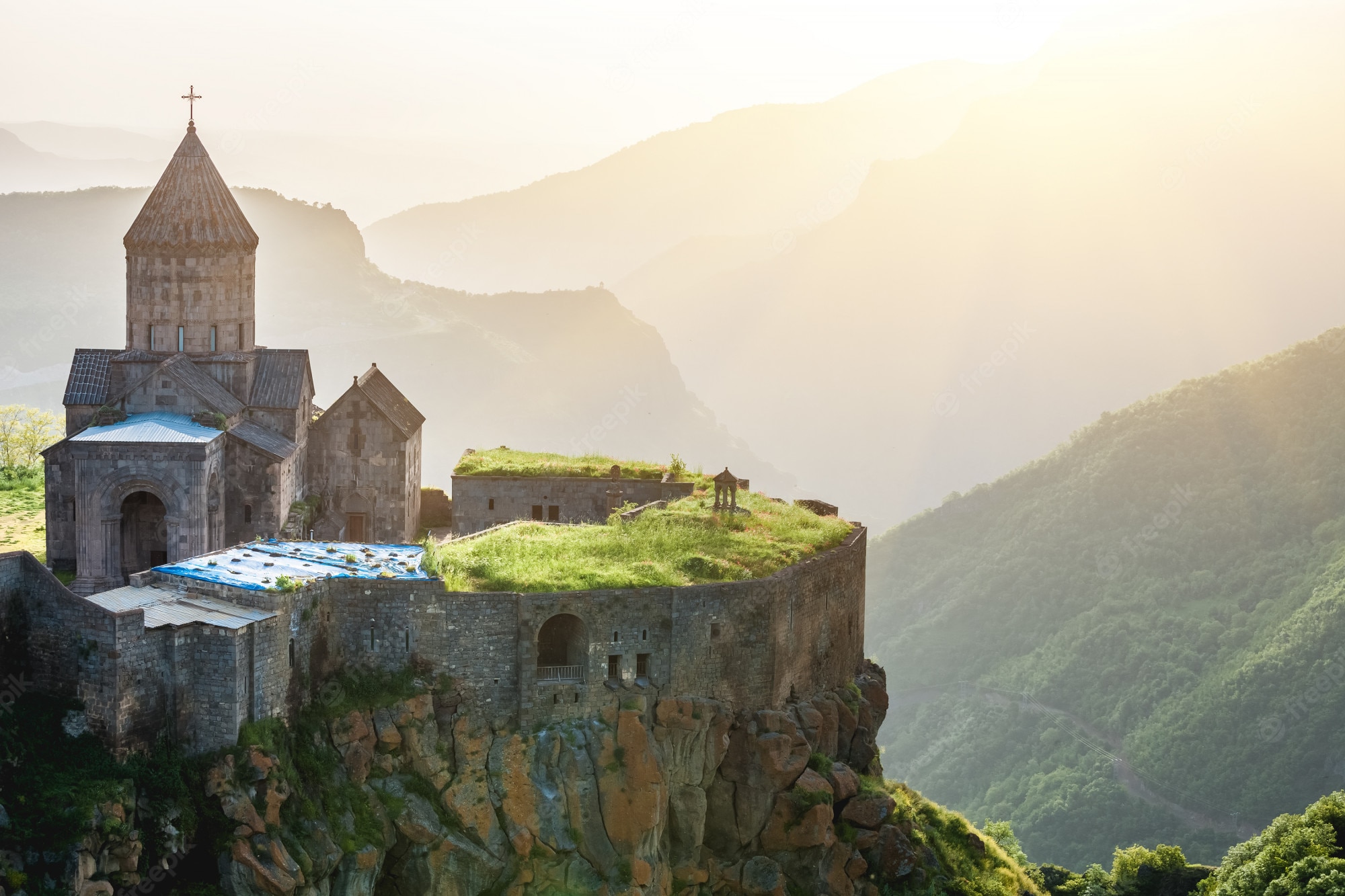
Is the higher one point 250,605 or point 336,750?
point 250,605

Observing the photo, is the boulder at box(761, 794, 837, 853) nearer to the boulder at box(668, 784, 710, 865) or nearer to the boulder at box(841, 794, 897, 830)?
the boulder at box(841, 794, 897, 830)

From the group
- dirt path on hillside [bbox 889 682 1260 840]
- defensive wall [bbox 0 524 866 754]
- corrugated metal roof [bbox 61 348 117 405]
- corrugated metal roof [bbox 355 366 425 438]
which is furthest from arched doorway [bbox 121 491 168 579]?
dirt path on hillside [bbox 889 682 1260 840]

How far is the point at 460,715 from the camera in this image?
34062 millimetres

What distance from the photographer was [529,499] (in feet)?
161

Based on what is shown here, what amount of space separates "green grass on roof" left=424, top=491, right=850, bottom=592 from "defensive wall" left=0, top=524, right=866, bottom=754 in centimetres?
71

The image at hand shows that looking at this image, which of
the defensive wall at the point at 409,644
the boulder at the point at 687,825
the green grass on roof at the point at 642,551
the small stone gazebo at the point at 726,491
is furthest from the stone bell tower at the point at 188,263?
the boulder at the point at 687,825

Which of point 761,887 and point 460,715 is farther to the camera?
point 761,887

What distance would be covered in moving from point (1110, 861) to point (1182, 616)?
21.9 m

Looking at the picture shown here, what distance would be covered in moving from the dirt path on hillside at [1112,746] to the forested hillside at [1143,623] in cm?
Answer: 14

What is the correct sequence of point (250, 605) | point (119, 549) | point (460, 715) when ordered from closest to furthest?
point (250, 605) < point (460, 715) < point (119, 549)

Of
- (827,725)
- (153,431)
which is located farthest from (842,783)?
(153,431)

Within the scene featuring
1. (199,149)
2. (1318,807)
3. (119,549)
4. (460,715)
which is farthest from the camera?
(1318,807)

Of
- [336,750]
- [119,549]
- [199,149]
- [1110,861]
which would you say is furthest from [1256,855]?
[199,149]

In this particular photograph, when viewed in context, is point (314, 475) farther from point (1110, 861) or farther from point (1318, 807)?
point (1110, 861)
